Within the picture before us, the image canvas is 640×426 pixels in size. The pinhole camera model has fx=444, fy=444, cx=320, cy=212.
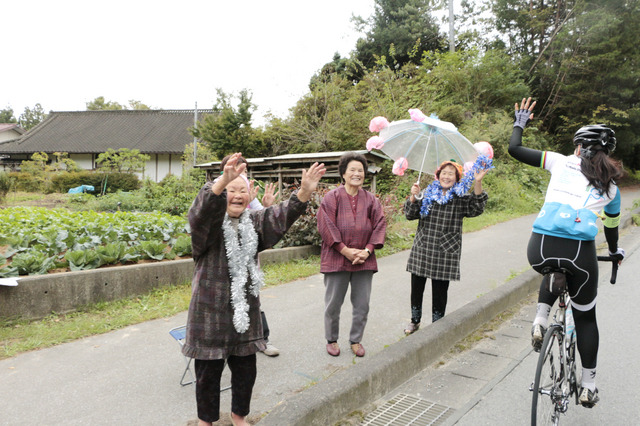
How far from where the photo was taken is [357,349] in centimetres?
405

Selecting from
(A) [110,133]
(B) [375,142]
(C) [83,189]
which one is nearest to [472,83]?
(B) [375,142]

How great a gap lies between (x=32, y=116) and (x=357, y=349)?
9662 cm

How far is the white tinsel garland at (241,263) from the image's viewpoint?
2572 mm

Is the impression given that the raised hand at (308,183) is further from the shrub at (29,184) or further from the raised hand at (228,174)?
the shrub at (29,184)

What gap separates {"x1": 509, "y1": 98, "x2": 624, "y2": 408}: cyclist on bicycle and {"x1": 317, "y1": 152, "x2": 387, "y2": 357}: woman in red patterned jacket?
1488mm

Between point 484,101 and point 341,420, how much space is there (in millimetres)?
20044

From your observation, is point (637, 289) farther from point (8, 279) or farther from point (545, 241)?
point (8, 279)

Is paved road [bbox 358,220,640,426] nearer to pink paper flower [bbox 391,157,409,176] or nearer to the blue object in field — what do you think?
pink paper flower [bbox 391,157,409,176]

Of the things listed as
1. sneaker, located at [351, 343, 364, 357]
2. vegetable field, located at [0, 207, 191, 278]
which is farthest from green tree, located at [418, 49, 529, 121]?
sneaker, located at [351, 343, 364, 357]

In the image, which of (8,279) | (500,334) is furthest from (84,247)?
(500,334)

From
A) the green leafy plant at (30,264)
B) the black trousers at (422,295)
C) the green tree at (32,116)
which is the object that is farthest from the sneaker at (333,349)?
the green tree at (32,116)

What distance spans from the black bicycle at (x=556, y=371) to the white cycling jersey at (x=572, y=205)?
0.27 metres

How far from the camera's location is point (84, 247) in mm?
5957

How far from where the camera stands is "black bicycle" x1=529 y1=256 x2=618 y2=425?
2568 millimetres
